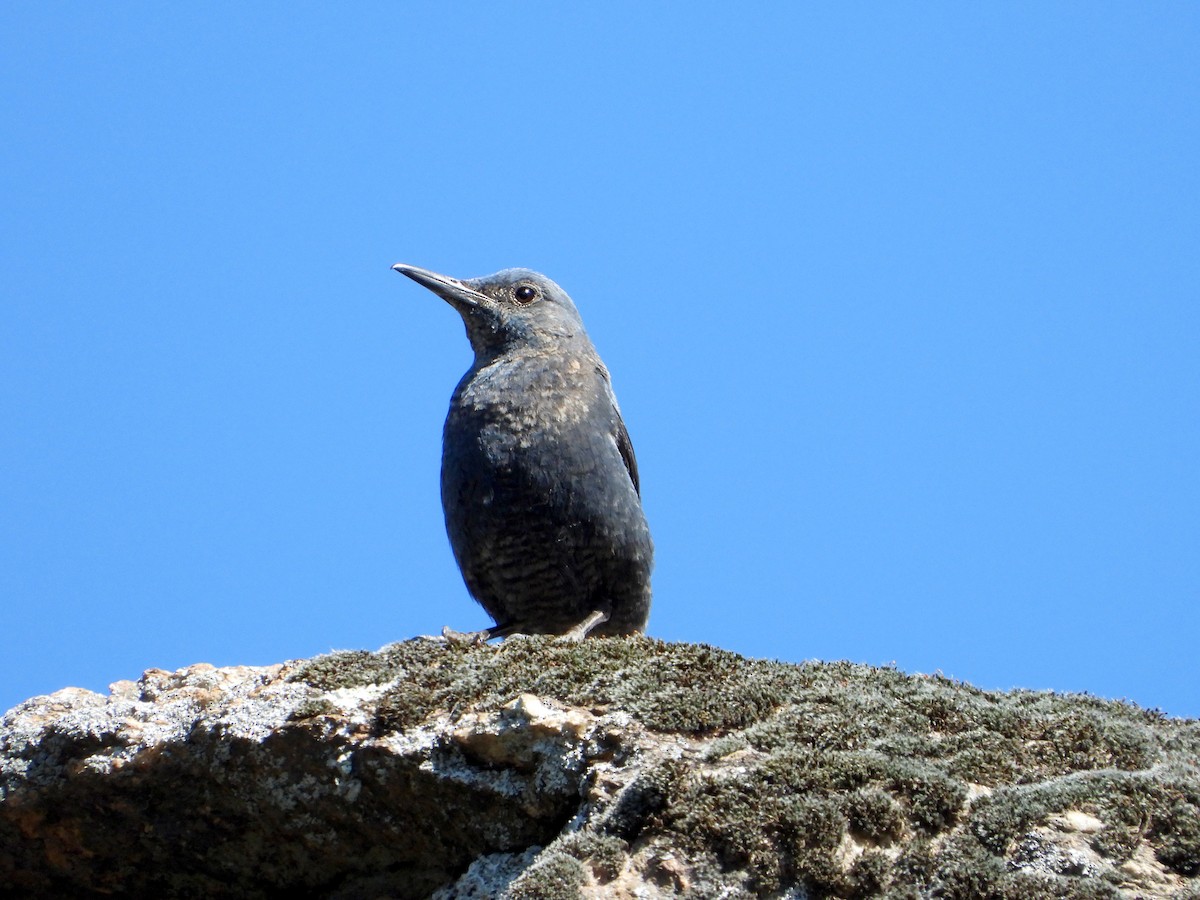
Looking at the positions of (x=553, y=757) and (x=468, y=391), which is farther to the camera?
(x=468, y=391)

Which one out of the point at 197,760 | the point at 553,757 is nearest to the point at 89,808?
the point at 197,760

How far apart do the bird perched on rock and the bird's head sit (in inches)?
18.0

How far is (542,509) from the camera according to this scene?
24.7ft

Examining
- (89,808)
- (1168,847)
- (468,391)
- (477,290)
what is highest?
(477,290)

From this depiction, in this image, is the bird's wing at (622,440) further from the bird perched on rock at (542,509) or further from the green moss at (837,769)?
the green moss at (837,769)

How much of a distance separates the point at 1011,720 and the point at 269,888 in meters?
2.87

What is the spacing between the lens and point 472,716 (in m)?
4.93

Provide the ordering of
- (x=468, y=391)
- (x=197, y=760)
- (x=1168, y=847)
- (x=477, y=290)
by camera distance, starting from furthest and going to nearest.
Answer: (x=477, y=290) → (x=468, y=391) → (x=197, y=760) → (x=1168, y=847)

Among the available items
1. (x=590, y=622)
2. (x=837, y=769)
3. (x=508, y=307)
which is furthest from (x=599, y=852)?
(x=508, y=307)

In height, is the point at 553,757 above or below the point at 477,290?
below

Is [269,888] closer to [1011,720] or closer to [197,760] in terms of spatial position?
[197,760]

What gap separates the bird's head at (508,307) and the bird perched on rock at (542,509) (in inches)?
18.0

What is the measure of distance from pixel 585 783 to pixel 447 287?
482 centimetres

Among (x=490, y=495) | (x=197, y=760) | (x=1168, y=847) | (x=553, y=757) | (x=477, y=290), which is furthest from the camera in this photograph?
(x=477, y=290)
